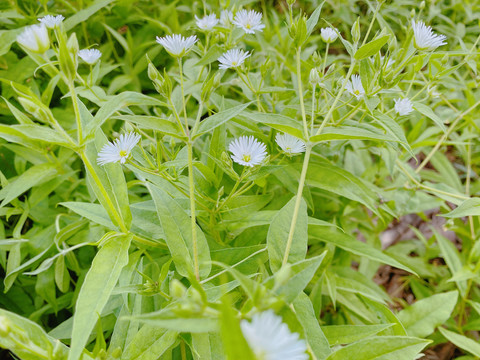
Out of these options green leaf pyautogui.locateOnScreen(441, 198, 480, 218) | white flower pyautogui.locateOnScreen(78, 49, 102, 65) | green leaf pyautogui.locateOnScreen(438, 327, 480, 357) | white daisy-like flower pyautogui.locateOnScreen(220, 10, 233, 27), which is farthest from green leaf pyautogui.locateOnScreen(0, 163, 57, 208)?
green leaf pyautogui.locateOnScreen(438, 327, 480, 357)

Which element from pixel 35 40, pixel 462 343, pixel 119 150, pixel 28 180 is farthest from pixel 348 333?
pixel 28 180

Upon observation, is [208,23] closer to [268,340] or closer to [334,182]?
[334,182]

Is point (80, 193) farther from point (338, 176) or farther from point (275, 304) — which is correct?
point (275, 304)

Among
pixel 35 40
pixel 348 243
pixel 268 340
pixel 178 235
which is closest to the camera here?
pixel 268 340

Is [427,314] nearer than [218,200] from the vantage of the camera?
No

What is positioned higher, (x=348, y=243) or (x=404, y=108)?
(x=404, y=108)
